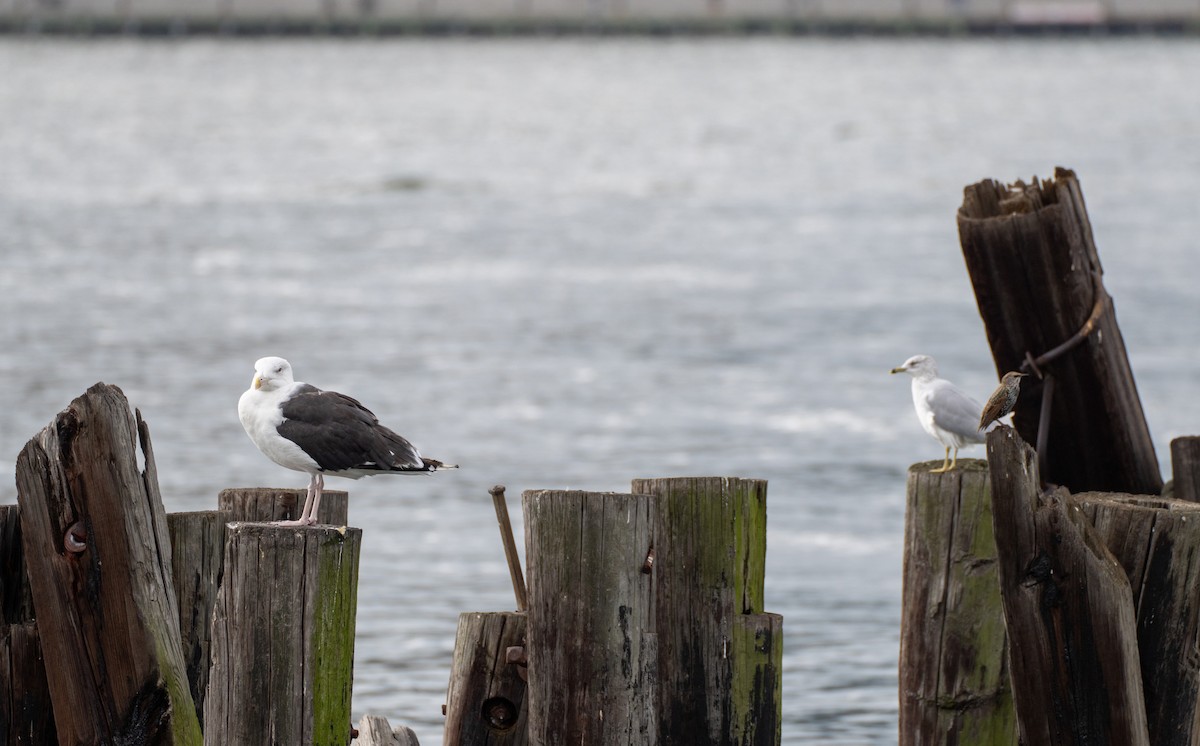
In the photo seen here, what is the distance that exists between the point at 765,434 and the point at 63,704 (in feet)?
48.6

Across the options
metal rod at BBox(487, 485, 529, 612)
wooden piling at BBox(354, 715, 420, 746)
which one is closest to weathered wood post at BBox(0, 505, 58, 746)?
wooden piling at BBox(354, 715, 420, 746)

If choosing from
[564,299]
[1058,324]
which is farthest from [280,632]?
[564,299]

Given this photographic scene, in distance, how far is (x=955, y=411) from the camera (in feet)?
27.3

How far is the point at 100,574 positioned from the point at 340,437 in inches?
35.8

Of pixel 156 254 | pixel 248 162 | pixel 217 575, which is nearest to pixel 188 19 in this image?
pixel 248 162

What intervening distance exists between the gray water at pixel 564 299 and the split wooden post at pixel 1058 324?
3788 millimetres

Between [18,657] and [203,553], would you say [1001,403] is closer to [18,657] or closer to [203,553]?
[203,553]

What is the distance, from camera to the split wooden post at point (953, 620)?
Answer: 255 inches

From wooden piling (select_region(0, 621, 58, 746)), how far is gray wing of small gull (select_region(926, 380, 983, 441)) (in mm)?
4030

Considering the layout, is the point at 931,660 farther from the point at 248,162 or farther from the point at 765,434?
the point at 248,162

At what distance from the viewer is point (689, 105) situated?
8794 centimetres

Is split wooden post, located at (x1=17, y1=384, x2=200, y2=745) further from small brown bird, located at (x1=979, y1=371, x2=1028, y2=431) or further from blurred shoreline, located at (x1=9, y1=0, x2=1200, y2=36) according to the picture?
blurred shoreline, located at (x1=9, y1=0, x2=1200, y2=36)

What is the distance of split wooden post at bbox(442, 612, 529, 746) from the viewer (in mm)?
6309

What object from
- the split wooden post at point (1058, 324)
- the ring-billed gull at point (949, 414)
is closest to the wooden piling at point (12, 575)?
the split wooden post at point (1058, 324)
